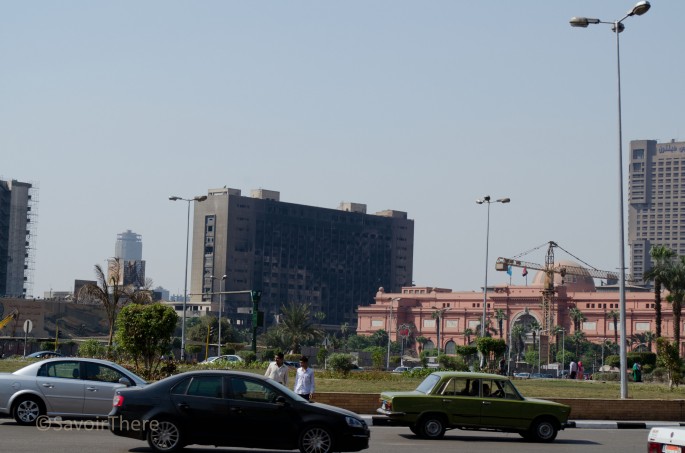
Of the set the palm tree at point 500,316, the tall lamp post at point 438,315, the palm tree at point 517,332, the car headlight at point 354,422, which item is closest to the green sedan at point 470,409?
the car headlight at point 354,422

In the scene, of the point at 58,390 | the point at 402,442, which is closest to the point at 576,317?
the point at 402,442

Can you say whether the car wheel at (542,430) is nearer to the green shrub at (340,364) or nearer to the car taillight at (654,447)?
the car taillight at (654,447)

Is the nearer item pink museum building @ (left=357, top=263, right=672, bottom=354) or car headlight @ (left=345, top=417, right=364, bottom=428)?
car headlight @ (left=345, top=417, right=364, bottom=428)

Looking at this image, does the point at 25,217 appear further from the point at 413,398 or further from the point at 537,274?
the point at 413,398

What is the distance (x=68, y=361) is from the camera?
20.7 m

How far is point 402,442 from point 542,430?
12.1ft

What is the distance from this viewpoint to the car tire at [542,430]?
22.6 metres

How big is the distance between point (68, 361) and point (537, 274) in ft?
526

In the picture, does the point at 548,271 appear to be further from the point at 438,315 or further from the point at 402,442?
the point at 402,442

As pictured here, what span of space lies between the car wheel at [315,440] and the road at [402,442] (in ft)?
4.31

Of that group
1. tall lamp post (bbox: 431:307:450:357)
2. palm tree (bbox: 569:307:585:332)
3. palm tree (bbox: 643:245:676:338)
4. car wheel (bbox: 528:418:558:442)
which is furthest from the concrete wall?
tall lamp post (bbox: 431:307:450:357)

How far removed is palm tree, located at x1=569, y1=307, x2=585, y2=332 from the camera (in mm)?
141125

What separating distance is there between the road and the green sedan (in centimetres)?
31

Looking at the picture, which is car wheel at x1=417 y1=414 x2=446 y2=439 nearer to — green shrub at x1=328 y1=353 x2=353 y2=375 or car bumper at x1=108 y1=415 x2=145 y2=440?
car bumper at x1=108 y1=415 x2=145 y2=440
